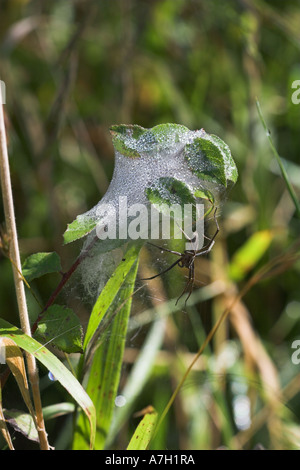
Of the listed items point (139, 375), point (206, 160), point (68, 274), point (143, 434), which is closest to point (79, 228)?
point (68, 274)

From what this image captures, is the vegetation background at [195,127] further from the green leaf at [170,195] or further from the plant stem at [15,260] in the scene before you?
the green leaf at [170,195]

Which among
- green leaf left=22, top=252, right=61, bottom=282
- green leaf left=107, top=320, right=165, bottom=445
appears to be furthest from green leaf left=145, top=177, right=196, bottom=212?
green leaf left=107, top=320, right=165, bottom=445

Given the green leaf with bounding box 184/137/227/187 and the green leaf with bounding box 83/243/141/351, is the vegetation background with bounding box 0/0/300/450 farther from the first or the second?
the green leaf with bounding box 184/137/227/187

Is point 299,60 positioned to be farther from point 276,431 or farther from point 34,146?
point 276,431

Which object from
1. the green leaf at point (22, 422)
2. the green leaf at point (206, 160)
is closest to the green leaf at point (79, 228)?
the green leaf at point (206, 160)

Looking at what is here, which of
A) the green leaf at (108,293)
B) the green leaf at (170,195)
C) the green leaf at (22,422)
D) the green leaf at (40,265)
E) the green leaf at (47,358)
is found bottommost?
the green leaf at (22,422)

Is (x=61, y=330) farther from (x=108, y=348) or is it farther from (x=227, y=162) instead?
(x=227, y=162)
